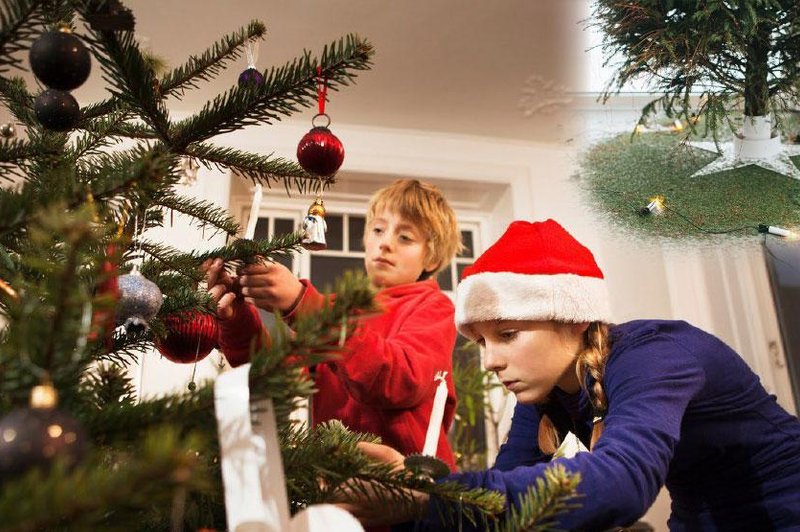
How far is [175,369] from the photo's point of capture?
2174 millimetres

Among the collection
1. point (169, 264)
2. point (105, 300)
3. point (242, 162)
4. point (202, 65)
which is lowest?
point (105, 300)

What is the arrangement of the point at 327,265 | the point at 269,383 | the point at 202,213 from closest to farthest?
the point at 269,383 < the point at 202,213 < the point at 327,265

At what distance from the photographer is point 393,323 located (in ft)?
3.94

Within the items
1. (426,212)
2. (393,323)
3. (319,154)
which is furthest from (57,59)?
(426,212)

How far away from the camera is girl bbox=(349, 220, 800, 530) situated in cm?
80

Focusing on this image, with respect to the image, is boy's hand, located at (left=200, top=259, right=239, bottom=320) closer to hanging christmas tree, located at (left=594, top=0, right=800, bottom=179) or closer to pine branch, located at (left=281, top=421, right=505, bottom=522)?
pine branch, located at (left=281, top=421, right=505, bottom=522)

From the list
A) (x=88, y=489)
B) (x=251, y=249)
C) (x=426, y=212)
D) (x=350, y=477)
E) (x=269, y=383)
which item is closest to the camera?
(x=88, y=489)

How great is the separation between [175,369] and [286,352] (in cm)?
197

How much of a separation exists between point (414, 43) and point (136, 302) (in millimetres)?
1841

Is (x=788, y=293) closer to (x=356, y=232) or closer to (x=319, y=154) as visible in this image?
(x=319, y=154)

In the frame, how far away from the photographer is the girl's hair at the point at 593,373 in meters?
0.83

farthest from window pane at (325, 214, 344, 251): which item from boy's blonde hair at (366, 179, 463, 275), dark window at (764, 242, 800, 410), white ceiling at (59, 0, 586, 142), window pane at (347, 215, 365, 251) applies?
dark window at (764, 242, 800, 410)

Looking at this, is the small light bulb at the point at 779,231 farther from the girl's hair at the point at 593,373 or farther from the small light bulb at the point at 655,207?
the girl's hair at the point at 593,373

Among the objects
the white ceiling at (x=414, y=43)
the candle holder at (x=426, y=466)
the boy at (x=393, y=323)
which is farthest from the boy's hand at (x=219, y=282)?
the white ceiling at (x=414, y=43)
